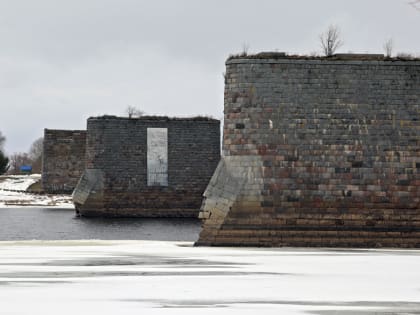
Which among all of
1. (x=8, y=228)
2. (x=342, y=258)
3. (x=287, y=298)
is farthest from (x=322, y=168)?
(x=8, y=228)

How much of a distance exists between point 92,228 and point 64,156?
29.9 metres

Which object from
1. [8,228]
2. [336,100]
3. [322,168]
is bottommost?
[8,228]

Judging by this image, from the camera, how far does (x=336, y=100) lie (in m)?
25.8

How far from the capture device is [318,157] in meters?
25.5

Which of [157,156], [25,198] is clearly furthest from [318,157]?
[25,198]

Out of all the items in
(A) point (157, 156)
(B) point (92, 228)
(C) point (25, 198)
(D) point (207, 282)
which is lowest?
(B) point (92, 228)

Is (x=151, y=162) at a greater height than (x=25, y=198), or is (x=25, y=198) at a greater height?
(x=151, y=162)

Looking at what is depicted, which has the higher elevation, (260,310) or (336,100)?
(336,100)

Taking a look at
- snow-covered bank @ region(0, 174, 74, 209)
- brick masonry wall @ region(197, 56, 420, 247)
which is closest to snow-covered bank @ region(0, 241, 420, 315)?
brick masonry wall @ region(197, 56, 420, 247)

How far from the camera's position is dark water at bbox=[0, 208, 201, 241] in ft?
122

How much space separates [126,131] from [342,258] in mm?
33345

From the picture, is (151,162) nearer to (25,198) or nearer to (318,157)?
(25,198)

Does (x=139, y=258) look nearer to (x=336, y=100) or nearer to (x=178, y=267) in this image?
(x=178, y=267)

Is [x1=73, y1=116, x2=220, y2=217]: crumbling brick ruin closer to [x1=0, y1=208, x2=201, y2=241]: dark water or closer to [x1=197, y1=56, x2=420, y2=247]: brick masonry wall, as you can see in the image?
[x1=0, y1=208, x2=201, y2=241]: dark water
